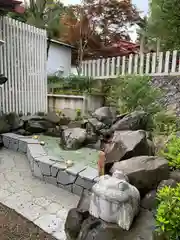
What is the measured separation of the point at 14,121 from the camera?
4516 mm

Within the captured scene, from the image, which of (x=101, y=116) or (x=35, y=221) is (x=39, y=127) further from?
(x=35, y=221)

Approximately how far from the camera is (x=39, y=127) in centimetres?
454

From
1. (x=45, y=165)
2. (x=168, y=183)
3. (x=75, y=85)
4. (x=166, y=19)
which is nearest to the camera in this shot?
(x=168, y=183)

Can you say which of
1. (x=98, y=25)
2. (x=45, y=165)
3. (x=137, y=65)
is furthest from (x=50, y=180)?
(x=98, y=25)

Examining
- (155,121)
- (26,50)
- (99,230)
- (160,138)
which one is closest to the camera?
(99,230)

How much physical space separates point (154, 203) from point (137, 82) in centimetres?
304

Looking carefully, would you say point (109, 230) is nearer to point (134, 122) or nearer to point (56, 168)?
point (56, 168)

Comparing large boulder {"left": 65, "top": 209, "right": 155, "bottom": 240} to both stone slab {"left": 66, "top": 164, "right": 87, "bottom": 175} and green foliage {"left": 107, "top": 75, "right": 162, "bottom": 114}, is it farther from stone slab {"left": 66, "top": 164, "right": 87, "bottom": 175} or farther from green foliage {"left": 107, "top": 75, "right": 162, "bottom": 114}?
green foliage {"left": 107, "top": 75, "right": 162, "bottom": 114}

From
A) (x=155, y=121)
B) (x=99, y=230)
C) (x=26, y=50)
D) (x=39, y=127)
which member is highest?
(x=26, y=50)

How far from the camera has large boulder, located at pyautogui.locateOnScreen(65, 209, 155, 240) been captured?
1.56 m

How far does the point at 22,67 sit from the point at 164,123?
3.62 meters

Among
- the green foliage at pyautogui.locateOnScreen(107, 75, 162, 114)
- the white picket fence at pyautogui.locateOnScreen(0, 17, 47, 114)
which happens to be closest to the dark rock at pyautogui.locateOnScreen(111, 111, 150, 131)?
the green foliage at pyautogui.locateOnScreen(107, 75, 162, 114)

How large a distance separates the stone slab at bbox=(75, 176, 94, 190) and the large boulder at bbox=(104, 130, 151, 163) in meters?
0.37

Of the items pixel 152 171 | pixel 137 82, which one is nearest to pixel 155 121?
pixel 137 82
